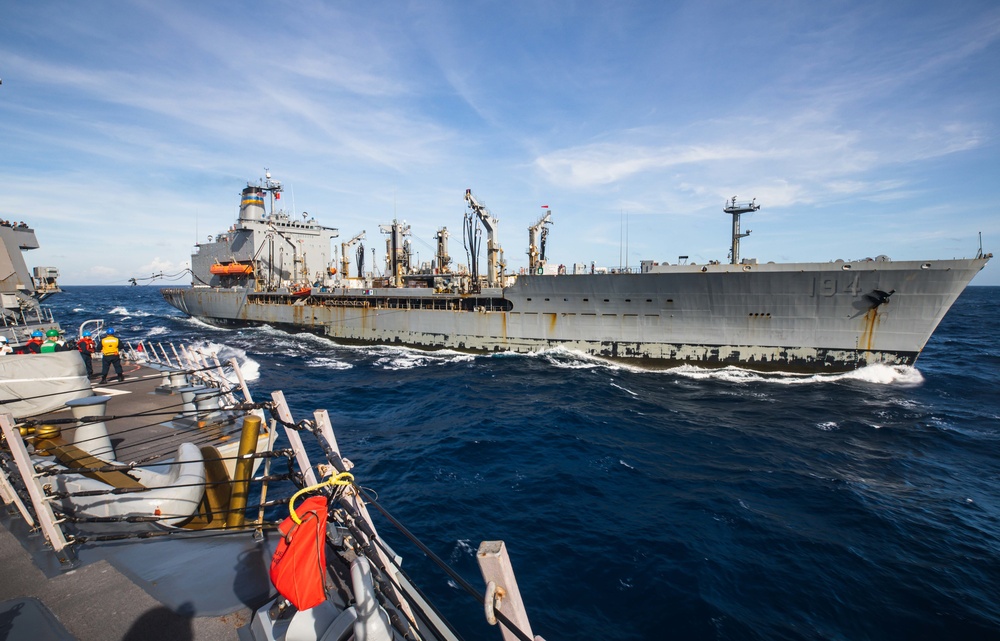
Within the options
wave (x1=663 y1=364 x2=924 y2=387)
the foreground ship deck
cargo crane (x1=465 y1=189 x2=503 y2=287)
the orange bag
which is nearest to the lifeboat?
cargo crane (x1=465 y1=189 x2=503 y2=287)

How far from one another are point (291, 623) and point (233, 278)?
49013 millimetres

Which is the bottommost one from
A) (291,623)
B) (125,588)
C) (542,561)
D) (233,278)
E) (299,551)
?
(542,561)

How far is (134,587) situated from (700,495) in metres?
9.95

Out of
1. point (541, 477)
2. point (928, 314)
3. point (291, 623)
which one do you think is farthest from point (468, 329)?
point (291, 623)

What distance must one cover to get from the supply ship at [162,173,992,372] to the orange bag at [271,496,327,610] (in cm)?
2050

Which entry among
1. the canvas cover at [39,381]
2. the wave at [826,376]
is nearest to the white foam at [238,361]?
the canvas cover at [39,381]

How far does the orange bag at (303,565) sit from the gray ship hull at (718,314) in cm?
2050

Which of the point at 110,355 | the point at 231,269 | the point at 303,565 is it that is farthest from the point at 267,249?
the point at 303,565

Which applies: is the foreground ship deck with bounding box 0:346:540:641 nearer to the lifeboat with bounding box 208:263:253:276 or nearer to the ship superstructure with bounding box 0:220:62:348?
the ship superstructure with bounding box 0:220:62:348

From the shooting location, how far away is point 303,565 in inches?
107

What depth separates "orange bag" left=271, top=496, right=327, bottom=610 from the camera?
2.70 m

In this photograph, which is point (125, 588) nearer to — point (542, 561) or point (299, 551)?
point (299, 551)

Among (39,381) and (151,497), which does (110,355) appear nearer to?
(39,381)

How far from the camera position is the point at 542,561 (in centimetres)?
746
